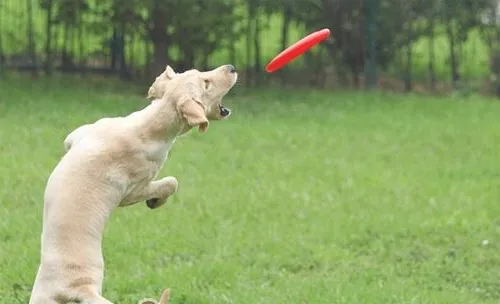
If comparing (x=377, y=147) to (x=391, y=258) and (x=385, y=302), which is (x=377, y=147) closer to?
(x=391, y=258)

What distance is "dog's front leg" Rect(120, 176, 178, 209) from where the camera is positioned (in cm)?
360

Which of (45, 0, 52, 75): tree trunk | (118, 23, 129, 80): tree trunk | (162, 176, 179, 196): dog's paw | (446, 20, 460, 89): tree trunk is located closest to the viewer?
(162, 176, 179, 196): dog's paw

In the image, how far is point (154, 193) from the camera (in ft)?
12.1

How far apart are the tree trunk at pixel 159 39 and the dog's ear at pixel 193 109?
32.4 ft

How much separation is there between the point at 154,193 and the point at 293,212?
3.48 meters

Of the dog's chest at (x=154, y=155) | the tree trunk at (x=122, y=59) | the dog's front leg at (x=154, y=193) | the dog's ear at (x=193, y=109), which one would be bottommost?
the tree trunk at (x=122, y=59)

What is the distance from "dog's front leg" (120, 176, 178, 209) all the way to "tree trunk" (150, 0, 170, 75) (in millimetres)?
9669

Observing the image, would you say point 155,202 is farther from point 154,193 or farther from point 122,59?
point 122,59

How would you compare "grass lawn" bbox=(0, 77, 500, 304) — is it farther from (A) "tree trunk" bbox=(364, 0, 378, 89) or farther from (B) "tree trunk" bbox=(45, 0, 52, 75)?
(A) "tree trunk" bbox=(364, 0, 378, 89)

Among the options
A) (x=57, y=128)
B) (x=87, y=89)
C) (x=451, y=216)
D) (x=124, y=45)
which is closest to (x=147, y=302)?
(x=451, y=216)

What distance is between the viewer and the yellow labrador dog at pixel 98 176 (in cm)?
342

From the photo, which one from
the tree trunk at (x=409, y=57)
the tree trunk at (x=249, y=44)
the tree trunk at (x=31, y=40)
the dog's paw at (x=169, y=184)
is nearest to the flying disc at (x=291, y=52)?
the dog's paw at (x=169, y=184)

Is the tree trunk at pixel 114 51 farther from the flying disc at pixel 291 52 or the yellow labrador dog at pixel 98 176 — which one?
the yellow labrador dog at pixel 98 176

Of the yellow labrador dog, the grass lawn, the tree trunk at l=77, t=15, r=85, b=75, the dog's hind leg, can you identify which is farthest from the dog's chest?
the tree trunk at l=77, t=15, r=85, b=75
